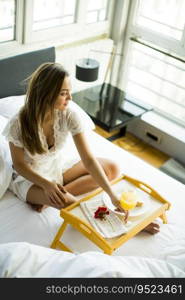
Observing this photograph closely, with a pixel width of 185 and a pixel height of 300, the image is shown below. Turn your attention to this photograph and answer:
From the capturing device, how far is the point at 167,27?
347 centimetres

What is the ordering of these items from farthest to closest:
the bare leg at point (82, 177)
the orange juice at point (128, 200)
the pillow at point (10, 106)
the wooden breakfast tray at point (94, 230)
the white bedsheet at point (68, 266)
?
1. the pillow at point (10, 106)
2. the bare leg at point (82, 177)
3. the orange juice at point (128, 200)
4. the wooden breakfast tray at point (94, 230)
5. the white bedsheet at point (68, 266)

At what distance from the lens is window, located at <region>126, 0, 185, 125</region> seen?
11.2 feet

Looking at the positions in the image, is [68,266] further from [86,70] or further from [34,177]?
[86,70]

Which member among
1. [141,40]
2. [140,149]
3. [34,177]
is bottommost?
[140,149]

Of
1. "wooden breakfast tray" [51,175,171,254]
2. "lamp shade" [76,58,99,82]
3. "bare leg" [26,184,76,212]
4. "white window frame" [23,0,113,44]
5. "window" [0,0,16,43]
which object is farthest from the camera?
"lamp shade" [76,58,99,82]

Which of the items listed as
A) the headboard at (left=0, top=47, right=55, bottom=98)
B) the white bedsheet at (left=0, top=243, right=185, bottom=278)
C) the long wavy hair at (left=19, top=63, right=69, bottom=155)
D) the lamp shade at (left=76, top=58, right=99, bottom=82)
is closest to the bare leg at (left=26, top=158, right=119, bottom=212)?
the long wavy hair at (left=19, top=63, right=69, bottom=155)

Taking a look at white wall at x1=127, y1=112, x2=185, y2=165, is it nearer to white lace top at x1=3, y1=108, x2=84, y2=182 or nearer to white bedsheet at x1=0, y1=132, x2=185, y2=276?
white bedsheet at x1=0, y1=132, x2=185, y2=276

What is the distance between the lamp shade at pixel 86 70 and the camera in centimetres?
323

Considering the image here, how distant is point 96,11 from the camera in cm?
353

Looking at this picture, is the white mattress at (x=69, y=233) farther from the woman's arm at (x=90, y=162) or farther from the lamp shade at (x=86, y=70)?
the lamp shade at (x=86, y=70)

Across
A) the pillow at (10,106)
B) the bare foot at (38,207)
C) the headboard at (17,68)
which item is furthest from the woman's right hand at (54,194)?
the headboard at (17,68)

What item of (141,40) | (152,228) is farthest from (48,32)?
(152,228)

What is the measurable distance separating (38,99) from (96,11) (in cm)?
174

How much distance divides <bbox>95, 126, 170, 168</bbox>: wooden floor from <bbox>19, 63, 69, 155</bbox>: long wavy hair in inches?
61.7
